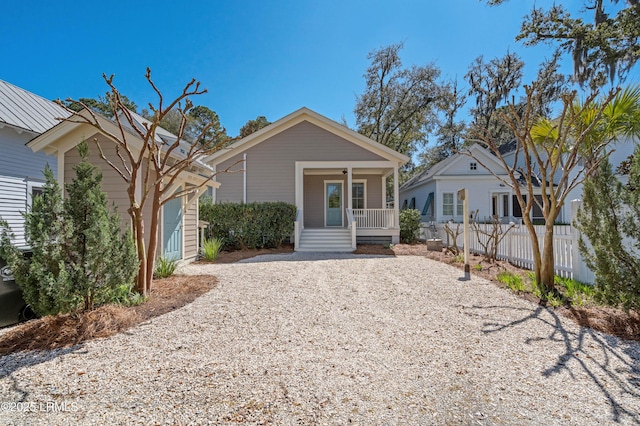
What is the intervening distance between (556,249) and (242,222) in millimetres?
8882

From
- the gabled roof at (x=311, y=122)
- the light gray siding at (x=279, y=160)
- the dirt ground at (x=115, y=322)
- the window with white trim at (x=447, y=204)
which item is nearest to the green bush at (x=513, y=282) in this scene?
the dirt ground at (x=115, y=322)

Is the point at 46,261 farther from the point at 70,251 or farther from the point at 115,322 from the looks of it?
the point at 115,322

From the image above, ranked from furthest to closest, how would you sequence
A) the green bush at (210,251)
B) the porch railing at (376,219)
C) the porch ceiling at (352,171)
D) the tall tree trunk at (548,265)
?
1. the porch ceiling at (352,171)
2. the porch railing at (376,219)
3. the green bush at (210,251)
4. the tall tree trunk at (548,265)

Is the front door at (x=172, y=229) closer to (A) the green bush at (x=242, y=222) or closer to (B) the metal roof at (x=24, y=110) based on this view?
(A) the green bush at (x=242, y=222)

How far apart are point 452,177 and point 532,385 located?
1679cm

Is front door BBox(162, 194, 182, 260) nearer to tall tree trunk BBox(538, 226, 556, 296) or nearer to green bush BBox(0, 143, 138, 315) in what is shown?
green bush BBox(0, 143, 138, 315)

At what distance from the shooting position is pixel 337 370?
2715 millimetres

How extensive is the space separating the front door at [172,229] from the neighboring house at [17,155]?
500 cm

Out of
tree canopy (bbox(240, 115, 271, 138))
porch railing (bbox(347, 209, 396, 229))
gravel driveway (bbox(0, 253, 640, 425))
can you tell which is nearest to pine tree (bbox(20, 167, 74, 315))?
gravel driveway (bbox(0, 253, 640, 425))

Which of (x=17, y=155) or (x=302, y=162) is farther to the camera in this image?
(x=302, y=162)

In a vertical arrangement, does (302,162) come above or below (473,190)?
above

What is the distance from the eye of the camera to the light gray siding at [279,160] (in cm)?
1308

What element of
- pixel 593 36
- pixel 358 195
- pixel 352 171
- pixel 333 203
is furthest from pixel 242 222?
pixel 593 36

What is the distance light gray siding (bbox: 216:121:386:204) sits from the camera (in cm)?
1308
